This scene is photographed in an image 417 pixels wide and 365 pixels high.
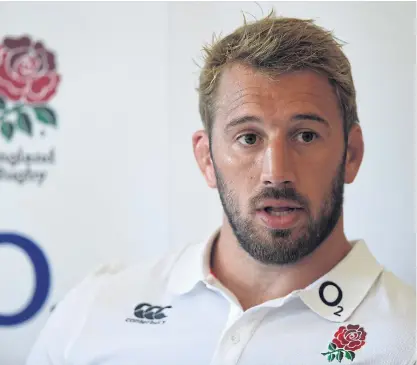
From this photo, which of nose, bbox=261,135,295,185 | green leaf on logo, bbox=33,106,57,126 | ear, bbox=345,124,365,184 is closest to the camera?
nose, bbox=261,135,295,185

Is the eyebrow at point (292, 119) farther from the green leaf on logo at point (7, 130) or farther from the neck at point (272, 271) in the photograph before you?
the green leaf on logo at point (7, 130)

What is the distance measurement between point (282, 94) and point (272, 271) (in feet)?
1.07

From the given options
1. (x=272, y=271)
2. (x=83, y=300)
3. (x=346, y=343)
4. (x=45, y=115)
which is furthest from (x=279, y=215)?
(x=45, y=115)

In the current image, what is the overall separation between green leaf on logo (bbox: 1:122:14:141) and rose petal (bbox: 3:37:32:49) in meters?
0.19

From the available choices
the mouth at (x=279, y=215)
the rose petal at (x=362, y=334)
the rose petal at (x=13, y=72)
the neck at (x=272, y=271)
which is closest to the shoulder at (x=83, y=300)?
the neck at (x=272, y=271)

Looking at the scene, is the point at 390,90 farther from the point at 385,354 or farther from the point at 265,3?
the point at 385,354

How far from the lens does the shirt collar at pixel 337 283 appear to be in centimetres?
101

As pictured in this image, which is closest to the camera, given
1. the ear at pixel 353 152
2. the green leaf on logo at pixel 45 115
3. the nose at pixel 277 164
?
the nose at pixel 277 164

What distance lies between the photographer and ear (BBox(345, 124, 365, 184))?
1.06 m

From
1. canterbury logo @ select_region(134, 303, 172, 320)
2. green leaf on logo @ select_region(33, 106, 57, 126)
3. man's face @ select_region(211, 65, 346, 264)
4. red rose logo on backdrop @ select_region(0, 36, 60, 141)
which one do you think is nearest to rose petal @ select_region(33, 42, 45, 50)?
red rose logo on backdrop @ select_region(0, 36, 60, 141)

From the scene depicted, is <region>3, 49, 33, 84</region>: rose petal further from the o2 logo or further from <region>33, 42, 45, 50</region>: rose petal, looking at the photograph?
the o2 logo

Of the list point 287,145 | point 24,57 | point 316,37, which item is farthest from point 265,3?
point 24,57

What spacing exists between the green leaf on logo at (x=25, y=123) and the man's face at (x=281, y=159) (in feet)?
1.87

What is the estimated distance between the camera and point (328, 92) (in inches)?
39.1
